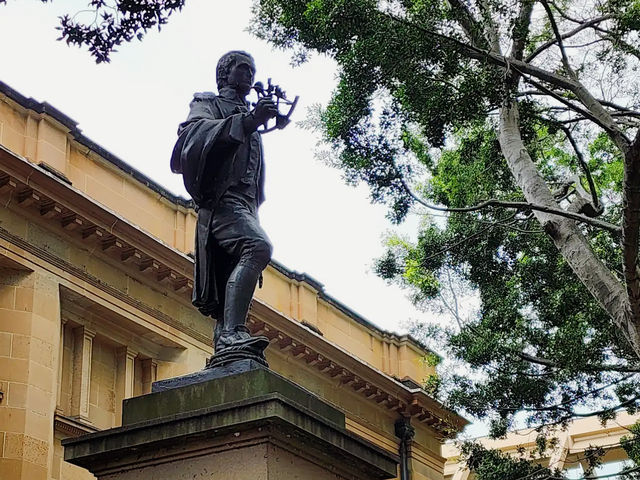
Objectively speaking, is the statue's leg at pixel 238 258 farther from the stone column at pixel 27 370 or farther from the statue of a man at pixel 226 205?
the stone column at pixel 27 370

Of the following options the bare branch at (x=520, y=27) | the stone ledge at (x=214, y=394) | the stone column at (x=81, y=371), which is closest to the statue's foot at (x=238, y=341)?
the stone ledge at (x=214, y=394)

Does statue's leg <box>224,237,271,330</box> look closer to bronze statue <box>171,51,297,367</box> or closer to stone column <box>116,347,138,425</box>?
Answer: bronze statue <box>171,51,297,367</box>

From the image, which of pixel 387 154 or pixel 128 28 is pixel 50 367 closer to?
pixel 387 154

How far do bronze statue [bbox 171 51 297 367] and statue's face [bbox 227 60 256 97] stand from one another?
191 millimetres

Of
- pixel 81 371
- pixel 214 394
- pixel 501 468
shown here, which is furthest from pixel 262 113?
pixel 501 468

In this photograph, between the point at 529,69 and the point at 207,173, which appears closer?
the point at 207,173

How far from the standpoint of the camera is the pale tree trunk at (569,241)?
1274 centimetres

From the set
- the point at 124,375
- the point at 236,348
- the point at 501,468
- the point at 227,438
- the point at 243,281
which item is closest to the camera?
the point at 227,438

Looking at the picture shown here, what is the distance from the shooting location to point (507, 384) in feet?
58.2

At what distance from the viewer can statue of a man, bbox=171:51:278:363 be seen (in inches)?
272

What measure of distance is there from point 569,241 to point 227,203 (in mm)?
7687

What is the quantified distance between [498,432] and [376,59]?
653 centimetres

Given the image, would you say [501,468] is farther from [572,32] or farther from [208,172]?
[208,172]

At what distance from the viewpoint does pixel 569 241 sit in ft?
45.6
